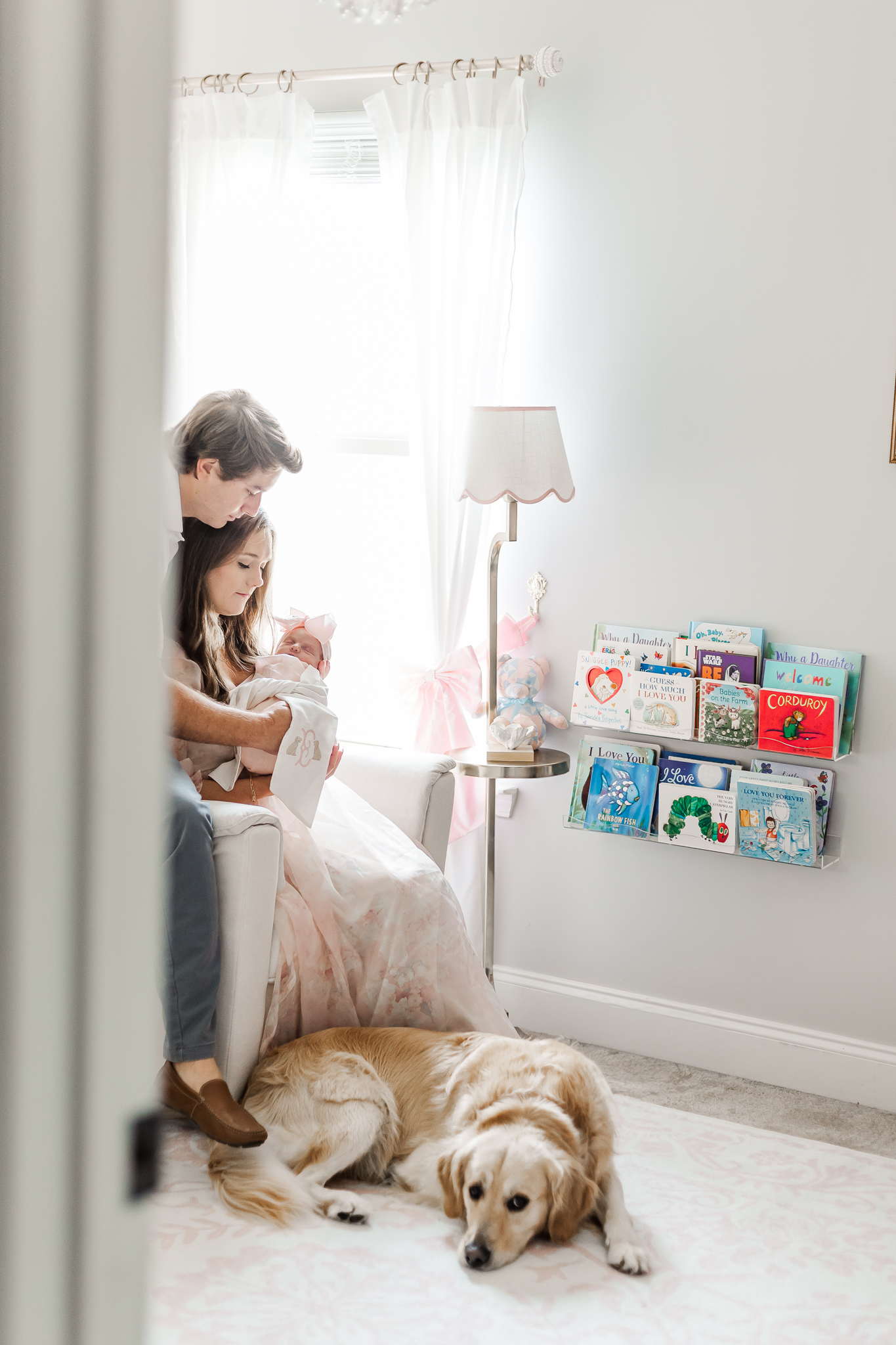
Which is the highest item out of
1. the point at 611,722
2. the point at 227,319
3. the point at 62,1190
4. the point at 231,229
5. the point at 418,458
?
the point at 231,229

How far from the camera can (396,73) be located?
2.55 m

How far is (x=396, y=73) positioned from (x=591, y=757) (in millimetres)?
1661

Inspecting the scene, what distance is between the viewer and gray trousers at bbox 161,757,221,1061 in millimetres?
1700

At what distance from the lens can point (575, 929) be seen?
2.64 m

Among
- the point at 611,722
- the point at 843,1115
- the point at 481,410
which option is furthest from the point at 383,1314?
the point at 481,410

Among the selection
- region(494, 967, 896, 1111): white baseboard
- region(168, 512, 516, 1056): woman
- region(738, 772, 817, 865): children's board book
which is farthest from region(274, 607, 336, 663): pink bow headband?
region(494, 967, 896, 1111): white baseboard

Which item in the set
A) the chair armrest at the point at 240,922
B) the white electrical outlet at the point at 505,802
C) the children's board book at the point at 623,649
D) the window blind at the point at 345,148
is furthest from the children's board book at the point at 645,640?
the window blind at the point at 345,148

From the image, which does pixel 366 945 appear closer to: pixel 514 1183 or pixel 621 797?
pixel 514 1183

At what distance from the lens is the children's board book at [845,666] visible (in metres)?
2.26

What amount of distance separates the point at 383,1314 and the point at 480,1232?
166 millimetres

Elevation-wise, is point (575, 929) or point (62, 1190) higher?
point (62, 1190)

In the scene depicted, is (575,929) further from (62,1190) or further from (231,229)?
(62,1190)

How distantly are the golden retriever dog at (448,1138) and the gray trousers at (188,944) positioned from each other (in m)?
0.16

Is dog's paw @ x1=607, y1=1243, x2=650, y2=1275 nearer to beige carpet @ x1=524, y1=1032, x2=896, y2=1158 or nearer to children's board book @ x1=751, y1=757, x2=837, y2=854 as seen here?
beige carpet @ x1=524, y1=1032, x2=896, y2=1158
